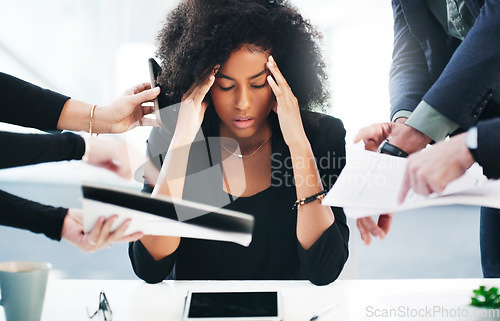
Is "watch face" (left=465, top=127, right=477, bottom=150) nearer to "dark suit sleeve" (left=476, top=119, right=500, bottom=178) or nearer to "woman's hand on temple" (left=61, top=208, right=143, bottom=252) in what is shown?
"dark suit sleeve" (left=476, top=119, right=500, bottom=178)

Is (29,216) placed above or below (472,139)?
below

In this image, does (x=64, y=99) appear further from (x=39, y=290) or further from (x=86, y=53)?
(x=86, y=53)

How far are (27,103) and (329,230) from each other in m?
0.72

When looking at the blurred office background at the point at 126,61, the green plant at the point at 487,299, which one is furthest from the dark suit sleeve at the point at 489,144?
the blurred office background at the point at 126,61

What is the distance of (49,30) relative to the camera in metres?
3.52

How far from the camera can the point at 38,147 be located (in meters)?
0.94

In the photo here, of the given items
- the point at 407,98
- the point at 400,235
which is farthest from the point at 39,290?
the point at 400,235

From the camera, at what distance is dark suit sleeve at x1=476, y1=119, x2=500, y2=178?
2.58 ft

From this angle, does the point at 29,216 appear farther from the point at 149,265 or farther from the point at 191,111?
the point at 191,111

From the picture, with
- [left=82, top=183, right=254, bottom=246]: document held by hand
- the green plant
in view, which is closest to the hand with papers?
the green plant

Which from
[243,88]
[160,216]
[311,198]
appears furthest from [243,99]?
[160,216]

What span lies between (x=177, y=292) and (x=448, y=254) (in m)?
2.65

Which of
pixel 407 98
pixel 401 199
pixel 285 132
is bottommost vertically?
pixel 401 199

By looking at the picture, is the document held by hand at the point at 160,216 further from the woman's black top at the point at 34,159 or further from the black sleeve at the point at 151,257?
the black sleeve at the point at 151,257
